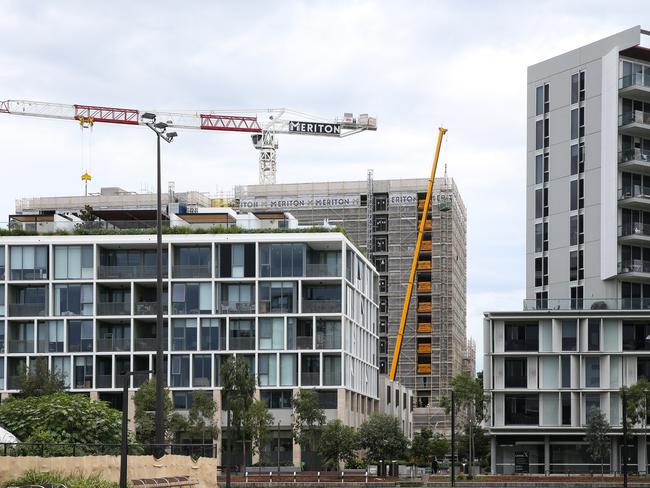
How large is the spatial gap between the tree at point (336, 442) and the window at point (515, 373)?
14.1 metres

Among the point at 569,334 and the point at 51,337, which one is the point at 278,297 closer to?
the point at 51,337

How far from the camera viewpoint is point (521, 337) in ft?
315

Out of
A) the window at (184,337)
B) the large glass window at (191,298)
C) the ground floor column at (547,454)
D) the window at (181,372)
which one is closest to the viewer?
the ground floor column at (547,454)

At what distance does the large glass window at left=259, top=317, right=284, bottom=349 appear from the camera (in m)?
100

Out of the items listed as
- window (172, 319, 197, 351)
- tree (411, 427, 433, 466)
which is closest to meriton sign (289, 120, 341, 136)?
tree (411, 427, 433, 466)

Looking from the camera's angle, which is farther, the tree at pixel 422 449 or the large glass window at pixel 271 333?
the tree at pixel 422 449

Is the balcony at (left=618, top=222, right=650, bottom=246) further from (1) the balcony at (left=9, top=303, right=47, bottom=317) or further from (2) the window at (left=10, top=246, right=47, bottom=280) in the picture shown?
(1) the balcony at (left=9, top=303, right=47, bottom=317)

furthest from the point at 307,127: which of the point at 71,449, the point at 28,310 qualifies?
the point at 71,449

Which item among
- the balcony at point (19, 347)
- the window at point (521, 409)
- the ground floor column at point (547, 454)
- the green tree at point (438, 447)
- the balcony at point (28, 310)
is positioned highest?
the balcony at point (28, 310)

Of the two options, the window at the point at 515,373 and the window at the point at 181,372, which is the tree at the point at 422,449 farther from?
the window at the point at 181,372

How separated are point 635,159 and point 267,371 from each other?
1345 inches

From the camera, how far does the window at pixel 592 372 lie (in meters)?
94.5

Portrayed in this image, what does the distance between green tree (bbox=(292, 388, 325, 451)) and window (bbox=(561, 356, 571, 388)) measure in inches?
748

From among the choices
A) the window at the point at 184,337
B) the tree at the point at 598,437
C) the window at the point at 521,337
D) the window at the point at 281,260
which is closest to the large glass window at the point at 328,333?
the window at the point at 281,260
